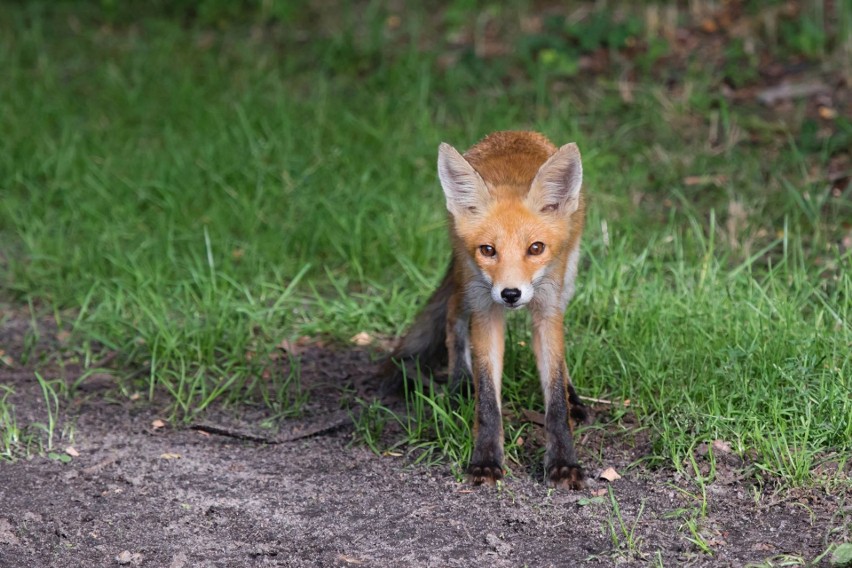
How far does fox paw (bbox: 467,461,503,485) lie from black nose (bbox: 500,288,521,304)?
704mm

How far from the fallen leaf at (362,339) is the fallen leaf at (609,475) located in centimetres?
166

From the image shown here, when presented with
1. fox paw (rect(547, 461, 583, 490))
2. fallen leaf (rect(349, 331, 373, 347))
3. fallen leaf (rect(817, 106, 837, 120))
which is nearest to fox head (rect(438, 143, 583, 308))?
fox paw (rect(547, 461, 583, 490))

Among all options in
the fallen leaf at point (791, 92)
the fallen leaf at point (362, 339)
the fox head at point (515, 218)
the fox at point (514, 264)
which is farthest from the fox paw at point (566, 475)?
the fallen leaf at point (791, 92)

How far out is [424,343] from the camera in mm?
4820

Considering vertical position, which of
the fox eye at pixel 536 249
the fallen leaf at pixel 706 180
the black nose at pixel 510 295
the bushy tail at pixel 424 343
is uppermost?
the fox eye at pixel 536 249

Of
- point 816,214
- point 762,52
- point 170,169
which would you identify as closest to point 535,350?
point 816,214

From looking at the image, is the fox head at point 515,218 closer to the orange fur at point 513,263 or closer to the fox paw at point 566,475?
the orange fur at point 513,263

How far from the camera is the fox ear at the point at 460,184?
3971mm

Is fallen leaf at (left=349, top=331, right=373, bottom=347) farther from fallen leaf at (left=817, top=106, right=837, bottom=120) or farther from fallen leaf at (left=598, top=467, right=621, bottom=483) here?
fallen leaf at (left=817, top=106, right=837, bottom=120)

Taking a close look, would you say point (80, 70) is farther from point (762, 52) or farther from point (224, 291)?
point (762, 52)

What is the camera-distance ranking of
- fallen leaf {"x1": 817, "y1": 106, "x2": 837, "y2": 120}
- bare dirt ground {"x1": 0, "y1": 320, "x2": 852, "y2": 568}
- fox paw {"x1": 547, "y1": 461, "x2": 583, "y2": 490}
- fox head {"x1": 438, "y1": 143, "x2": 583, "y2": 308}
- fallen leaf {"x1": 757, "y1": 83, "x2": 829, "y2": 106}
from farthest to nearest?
fallen leaf {"x1": 757, "y1": 83, "x2": 829, "y2": 106} → fallen leaf {"x1": 817, "y1": 106, "x2": 837, "y2": 120} → fox paw {"x1": 547, "y1": 461, "x2": 583, "y2": 490} → fox head {"x1": 438, "y1": 143, "x2": 583, "y2": 308} → bare dirt ground {"x1": 0, "y1": 320, "x2": 852, "y2": 568}

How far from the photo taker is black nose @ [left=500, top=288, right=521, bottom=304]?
12.3ft

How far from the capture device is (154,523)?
3924mm

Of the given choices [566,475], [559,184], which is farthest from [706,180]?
[566,475]
